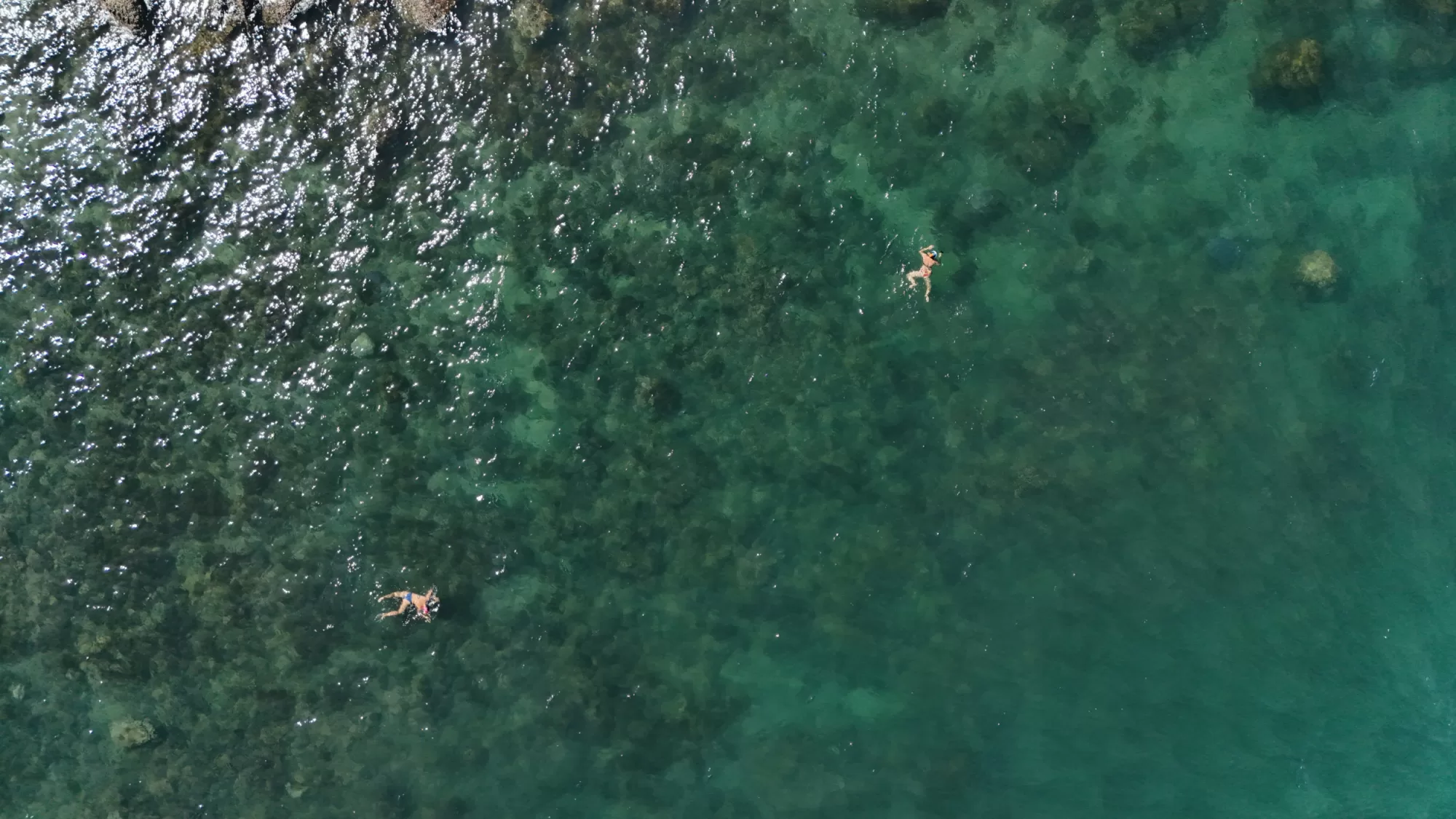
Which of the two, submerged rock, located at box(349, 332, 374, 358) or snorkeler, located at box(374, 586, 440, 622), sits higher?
submerged rock, located at box(349, 332, 374, 358)

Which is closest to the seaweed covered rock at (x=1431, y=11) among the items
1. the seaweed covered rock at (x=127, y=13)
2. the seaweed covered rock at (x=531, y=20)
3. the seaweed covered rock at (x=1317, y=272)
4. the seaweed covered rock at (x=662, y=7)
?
the seaweed covered rock at (x=1317, y=272)

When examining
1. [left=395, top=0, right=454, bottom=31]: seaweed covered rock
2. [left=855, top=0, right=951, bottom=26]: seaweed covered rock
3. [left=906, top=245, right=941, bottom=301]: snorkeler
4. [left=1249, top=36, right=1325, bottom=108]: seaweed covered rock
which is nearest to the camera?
[left=1249, top=36, right=1325, bottom=108]: seaweed covered rock

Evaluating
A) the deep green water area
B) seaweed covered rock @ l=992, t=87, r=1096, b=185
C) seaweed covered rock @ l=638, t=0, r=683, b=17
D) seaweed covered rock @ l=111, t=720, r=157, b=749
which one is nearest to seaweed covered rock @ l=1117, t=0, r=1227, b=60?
the deep green water area

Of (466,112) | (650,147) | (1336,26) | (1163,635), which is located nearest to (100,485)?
(466,112)

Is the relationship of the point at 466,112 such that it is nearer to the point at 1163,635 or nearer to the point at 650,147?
the point at 650,147

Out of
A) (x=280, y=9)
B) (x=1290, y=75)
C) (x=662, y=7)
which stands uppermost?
(x=280, y=9)

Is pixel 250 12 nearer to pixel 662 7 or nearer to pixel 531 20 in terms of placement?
pixel 531 20

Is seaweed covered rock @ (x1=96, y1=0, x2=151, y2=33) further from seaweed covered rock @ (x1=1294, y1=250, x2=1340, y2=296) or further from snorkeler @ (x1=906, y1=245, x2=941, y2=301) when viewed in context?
seaweed covered rock @ (x1=1294, y1=250, x2=1340, y2=296)

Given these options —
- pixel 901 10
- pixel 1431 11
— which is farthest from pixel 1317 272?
pixel 901 10
